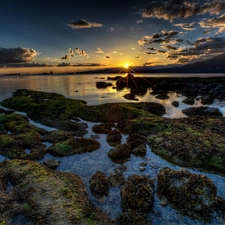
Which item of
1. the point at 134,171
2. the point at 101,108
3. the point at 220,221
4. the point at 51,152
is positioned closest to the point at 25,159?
the point at 51,152

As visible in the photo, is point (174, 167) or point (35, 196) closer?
point (35, 196)

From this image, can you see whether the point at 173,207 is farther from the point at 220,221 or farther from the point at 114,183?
the point at 114,183

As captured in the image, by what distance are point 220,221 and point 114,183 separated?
6.38m

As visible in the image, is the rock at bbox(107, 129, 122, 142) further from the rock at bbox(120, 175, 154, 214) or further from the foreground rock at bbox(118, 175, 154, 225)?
the rock at bbox(120, 175, 154, 214)

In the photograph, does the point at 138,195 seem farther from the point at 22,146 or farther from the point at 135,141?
the point at 22,146

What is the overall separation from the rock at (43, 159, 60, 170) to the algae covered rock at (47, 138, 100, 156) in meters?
1.45

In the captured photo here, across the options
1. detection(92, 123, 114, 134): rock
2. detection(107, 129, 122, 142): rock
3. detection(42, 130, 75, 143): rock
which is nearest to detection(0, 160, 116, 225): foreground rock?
detection(42, 130, 75, 143): rock

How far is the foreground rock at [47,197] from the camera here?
9.31 metres

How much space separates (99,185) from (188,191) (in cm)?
555

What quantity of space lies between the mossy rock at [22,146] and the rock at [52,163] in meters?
1.60

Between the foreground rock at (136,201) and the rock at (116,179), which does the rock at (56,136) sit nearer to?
the rock at (116,179)

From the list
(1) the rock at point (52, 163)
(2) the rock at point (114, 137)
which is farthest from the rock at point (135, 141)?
(1) the rock at point (52, 163)

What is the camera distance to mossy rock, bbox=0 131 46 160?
1628 centimetres

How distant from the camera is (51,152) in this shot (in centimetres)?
1700
